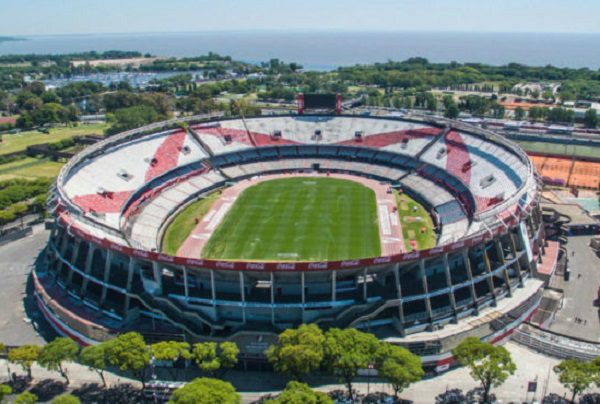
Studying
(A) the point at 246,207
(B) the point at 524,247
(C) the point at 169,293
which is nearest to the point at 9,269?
(C) the point at 169,293

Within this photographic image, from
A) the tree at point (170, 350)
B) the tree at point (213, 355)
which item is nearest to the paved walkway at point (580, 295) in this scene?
the tree at point (213, 355)

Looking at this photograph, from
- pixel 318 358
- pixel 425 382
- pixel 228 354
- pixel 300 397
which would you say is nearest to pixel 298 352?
pixel 318 358

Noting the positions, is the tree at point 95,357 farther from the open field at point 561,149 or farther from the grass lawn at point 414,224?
the open field at point 561,149

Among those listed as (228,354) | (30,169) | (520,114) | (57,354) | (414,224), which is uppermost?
(520,114)

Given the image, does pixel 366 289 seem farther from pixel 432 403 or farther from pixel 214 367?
pixel 214 367

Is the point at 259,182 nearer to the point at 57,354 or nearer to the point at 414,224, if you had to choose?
the point at 414,224
